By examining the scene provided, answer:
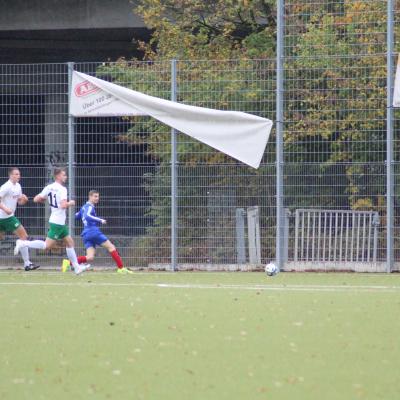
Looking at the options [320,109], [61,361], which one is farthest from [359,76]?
[61,361]

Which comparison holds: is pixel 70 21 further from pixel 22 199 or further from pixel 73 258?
pixel 73 258

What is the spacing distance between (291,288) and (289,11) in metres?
6.75

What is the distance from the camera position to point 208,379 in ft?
25.1

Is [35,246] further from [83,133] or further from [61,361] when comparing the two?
[61,361]

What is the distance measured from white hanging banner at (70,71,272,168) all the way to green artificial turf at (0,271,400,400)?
4.66 metres

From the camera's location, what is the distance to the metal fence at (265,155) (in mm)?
19250

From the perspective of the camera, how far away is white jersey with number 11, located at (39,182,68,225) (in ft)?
61.7

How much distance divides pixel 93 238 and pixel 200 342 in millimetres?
10101

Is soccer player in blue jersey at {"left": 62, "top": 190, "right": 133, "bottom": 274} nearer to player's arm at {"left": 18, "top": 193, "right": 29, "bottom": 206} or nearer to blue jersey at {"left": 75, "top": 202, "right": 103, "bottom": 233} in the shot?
blue jersey at {"left": 75, "top": 202, "right": 103, "bottom": 233}

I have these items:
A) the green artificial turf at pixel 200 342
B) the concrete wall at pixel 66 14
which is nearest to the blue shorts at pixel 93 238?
the green artificial turf at pixel 200 342

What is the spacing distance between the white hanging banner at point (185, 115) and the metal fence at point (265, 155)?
286 millimetres

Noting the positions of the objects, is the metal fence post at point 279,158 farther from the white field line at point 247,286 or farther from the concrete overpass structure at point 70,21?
the concrete overpass structure at point 70,21

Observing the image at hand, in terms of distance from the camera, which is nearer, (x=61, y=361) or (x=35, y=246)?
(x=61, y=361)

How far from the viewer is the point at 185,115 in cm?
1991
